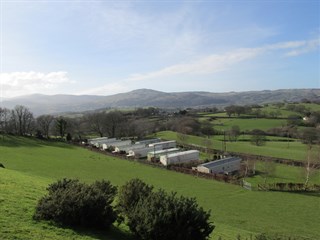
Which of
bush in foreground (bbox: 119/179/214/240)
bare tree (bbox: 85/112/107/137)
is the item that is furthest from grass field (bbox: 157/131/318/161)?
bush in foreground (bbox: 119/179/214/240)

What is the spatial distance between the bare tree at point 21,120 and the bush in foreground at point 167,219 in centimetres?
9054

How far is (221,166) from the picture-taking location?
59.6 meters

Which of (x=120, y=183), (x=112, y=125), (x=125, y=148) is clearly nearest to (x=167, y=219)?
(x=120, y=183)

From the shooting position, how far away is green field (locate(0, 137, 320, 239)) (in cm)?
1462

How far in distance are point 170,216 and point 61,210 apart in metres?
4.74

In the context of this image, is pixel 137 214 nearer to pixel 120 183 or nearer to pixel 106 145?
pixel 120 183

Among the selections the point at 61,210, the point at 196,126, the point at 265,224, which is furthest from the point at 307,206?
the point at 196,126

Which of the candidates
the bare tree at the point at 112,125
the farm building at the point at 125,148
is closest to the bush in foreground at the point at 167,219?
the farm building at the point at 125,148

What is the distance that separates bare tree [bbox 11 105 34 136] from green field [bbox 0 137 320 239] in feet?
73.9

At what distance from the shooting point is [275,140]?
322 ft

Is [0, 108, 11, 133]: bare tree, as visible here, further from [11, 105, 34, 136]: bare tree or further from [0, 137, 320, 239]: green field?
[0, 137, 320, 239]: green field

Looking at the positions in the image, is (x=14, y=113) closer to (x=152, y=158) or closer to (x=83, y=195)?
(x=152, y=158)

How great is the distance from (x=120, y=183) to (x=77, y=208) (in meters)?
30.8

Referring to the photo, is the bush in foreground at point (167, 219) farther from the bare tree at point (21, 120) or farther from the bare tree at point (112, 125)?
the bare tree at point (112, 125)
